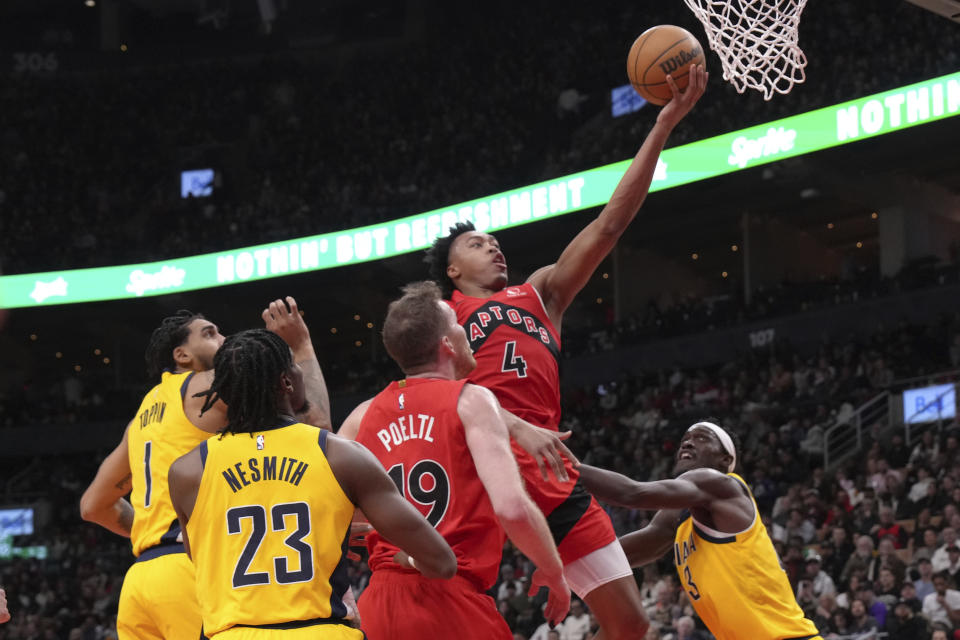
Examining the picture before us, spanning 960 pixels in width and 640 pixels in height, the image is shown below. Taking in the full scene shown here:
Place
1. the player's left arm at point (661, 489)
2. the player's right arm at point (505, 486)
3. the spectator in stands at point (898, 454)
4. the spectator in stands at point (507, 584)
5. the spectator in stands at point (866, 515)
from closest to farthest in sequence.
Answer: the player's right arm at point (505, 486) < the player's left arm at point (661, 489) < the spectator in stands at point (866, 515) < the spectator in stands at point (507, 584) < the spectator in stands at point (898, 454)

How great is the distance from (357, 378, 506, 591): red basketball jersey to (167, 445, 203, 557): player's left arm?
0.68 metres

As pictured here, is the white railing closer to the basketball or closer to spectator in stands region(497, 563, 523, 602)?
spectator in stands region(497, 563, 523, 602)

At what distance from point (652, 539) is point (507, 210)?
51.1ft

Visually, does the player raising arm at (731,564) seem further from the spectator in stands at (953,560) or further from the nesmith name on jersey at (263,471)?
the spectator in stands at (953,560)

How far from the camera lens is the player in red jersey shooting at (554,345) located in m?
4.79

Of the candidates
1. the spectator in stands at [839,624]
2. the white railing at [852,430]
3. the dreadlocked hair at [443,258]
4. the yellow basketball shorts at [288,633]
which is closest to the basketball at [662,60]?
the dreadlocked hair at [443,258]

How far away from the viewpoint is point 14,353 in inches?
1192

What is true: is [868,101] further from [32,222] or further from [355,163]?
[32,222]

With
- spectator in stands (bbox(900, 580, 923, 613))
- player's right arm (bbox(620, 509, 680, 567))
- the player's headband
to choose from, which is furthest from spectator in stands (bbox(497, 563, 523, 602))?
the player's headband

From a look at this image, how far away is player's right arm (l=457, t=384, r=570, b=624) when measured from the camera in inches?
130

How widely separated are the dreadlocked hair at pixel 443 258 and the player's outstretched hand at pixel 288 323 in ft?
3.18

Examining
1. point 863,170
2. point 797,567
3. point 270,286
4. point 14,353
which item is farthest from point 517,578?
point 14,353

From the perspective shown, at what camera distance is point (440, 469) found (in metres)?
3.64

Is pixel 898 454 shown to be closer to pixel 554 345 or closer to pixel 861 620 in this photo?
pixel 861 620
